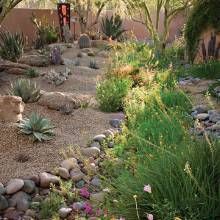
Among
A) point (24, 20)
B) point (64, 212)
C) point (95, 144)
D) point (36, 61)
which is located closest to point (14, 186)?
point (64, 212)

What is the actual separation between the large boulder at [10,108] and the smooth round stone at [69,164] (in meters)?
1.43

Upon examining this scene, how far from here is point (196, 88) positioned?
10.4 m

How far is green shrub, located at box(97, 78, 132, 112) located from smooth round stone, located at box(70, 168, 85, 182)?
265 centimetres

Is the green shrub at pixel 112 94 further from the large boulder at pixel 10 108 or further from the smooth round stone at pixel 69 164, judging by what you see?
the smooth round stone at pixel 69 164

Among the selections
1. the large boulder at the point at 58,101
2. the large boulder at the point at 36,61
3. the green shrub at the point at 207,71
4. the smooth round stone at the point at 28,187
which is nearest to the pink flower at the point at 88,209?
the smooth round stone at the point at 28,187

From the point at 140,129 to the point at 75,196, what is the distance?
1.42 meters

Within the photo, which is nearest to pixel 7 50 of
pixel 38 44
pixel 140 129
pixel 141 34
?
pixel 38 44

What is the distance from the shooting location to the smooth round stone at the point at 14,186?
16.8 ft

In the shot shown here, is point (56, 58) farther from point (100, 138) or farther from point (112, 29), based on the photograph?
point (112, 29)

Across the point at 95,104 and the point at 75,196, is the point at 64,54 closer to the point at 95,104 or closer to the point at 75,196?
the point at 95,104

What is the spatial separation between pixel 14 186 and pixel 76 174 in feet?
2.22

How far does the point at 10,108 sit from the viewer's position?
6848 mm

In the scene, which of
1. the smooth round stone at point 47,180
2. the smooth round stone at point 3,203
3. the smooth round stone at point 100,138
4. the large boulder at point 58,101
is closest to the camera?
the smooth round stone at point 3,203

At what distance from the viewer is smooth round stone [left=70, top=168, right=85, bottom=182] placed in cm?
546
